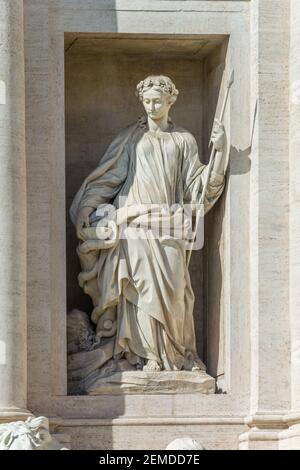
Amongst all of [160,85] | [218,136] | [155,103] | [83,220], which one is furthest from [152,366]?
[160,85]

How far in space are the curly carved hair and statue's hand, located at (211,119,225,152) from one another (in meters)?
0.51

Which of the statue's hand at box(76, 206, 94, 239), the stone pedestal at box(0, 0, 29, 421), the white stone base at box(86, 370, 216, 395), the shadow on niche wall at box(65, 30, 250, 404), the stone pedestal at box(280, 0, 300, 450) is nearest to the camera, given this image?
the stone pedestal at box(0, 0, 29, 421)

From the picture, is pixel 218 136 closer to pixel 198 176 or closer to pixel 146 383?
pixel 198 176

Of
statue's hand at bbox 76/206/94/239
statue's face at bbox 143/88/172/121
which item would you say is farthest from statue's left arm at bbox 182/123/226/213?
statue's hand at bbox 76/206/94/239

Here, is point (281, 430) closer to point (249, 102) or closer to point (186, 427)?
point (186, 427)

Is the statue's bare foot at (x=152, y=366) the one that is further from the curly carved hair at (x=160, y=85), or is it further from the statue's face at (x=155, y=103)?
the curly carved hair at (x=160, y=85)

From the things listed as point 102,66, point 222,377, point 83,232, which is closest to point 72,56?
point 102,66

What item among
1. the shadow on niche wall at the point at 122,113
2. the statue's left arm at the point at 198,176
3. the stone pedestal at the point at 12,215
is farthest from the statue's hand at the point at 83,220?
the statue's left arm at the point at 198,176

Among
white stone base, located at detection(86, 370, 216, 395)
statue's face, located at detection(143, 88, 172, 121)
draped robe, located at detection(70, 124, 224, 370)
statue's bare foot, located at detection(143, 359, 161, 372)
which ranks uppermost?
statue's face, located at detection(143, 88, 172, 121)

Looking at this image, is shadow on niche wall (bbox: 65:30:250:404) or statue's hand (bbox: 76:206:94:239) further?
shadow on niche wall (bbox: 65:30:250:404)

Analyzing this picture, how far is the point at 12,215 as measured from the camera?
2388 cm

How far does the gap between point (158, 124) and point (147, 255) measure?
4.30 ft

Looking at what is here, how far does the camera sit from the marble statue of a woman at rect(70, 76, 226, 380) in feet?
80.3

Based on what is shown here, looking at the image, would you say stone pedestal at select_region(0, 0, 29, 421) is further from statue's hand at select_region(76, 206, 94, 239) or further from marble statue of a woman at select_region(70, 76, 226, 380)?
marble statue of a woman at select_region(70, 76, 226, 380)
